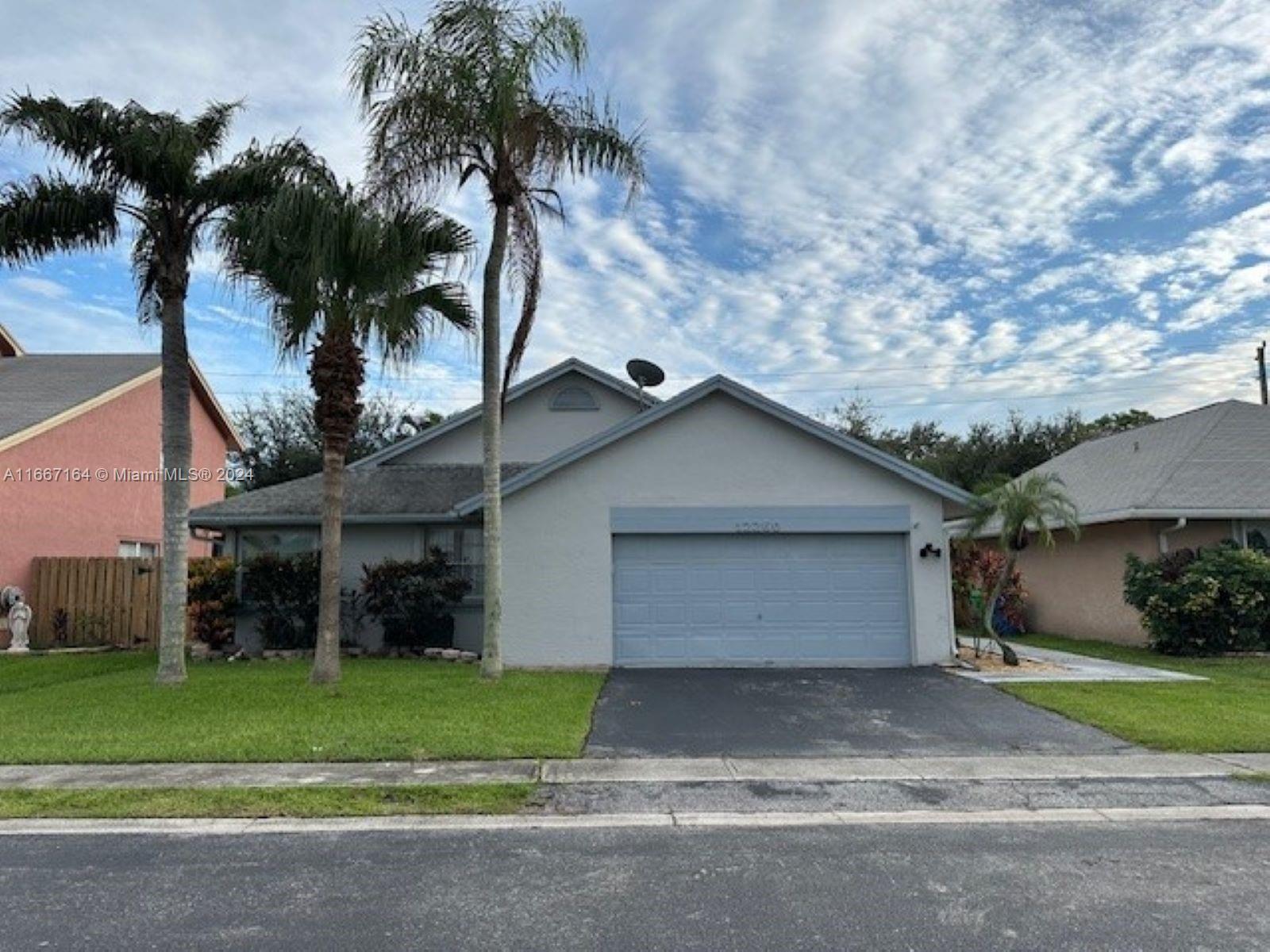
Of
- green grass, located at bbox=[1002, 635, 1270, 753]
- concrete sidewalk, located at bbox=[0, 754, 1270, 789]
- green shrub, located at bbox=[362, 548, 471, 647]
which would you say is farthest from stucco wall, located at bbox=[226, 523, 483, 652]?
green grass, located at bbox=[1002, 635, 1270, 753]

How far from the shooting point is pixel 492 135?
11656 millimetres

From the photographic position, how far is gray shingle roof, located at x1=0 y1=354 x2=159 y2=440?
19094 millimetres

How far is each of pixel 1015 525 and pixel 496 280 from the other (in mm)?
9437

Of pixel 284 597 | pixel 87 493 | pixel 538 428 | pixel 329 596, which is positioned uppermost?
pixel 538 428

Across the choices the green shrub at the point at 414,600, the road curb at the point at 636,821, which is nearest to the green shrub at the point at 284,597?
the green shrub at the point at 414,600

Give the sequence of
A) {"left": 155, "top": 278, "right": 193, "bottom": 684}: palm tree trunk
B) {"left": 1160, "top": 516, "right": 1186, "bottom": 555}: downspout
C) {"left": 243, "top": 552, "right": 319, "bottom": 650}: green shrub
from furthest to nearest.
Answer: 1. {"left": 1160, "top": 516, "right": 1186, "bottom": 555}: downspout
2. {"left": 243, "top": 552, "right": 319, "bottom": 650}: green shrub
3. {"left": 155, "top": 278, "right": 193, "bottom": 684}: palm tree trunk

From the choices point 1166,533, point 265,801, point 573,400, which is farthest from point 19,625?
point 1166,533

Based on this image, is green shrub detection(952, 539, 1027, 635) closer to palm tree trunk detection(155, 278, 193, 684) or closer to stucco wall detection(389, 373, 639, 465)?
stucco wall detection(389, 373, 639, 465)

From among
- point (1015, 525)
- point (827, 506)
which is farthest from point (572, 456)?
point (1015, 525)

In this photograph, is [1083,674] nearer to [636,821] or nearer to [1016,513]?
[1016,513]

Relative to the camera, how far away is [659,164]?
1367 cm

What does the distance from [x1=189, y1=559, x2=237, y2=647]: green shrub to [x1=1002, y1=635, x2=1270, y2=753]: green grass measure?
13794 millimetres

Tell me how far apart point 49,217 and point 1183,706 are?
16.0 m

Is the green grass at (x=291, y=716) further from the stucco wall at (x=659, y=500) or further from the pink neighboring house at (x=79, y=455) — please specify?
the pink neighboring house at (x=79, y=455)
